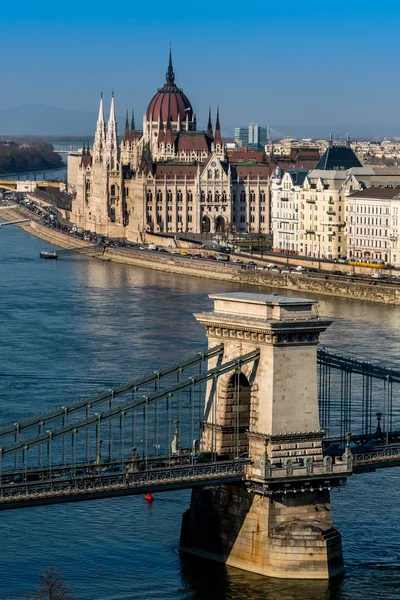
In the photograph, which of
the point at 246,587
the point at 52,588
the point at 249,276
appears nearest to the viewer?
the point at 52,588

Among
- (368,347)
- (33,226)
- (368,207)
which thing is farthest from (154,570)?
(33,226)

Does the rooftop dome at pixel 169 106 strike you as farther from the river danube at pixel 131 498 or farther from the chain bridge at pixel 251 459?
the chain bridge at pixel 251 459

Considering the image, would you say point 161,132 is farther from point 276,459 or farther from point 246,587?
point 246,587

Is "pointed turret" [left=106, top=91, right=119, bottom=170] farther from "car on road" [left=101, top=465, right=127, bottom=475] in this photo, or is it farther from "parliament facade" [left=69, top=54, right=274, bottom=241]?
"car on road" [left=101, top=465, right=127, bottom=475]

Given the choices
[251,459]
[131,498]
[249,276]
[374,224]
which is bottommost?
[249,276]

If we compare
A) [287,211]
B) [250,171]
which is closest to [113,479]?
[287,211]

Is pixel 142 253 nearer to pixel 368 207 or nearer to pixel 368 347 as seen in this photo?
pixel 368 207
